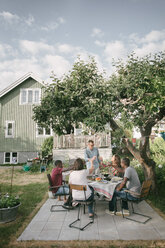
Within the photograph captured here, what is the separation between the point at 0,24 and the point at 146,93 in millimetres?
7484

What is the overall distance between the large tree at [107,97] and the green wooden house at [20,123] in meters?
10.8

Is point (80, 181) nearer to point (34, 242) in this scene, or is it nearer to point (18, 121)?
point (34, 242)

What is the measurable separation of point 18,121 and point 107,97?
13739 millimetres

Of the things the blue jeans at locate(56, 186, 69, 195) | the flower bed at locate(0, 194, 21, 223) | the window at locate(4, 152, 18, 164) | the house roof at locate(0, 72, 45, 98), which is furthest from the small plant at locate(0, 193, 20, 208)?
the house roof at locate(0, 72, 45, 98)

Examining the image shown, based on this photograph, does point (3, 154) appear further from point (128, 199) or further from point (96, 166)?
point (128, 199)

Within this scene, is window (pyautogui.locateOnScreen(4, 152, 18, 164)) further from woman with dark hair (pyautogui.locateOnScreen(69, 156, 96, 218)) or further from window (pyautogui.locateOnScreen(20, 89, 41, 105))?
woman with dark hair (pyautogui.locateOnScreen(69, 156, 96, 218))

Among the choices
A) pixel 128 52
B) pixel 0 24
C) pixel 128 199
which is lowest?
pixel 128 199

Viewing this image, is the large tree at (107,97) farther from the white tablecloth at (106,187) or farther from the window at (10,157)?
the window at (10,157)

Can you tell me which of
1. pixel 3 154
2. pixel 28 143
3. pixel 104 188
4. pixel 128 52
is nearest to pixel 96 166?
pixel 104 188

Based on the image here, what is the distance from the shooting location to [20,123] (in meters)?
17.4

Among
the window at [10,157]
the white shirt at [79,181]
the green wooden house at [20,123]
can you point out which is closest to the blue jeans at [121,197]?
the white shirt at [79,181]

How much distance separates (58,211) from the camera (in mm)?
5426

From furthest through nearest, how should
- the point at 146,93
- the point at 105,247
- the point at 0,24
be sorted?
the point at 0,24
the point at 146,93
the point at 105,247

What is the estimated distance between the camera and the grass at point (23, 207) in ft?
13.5
